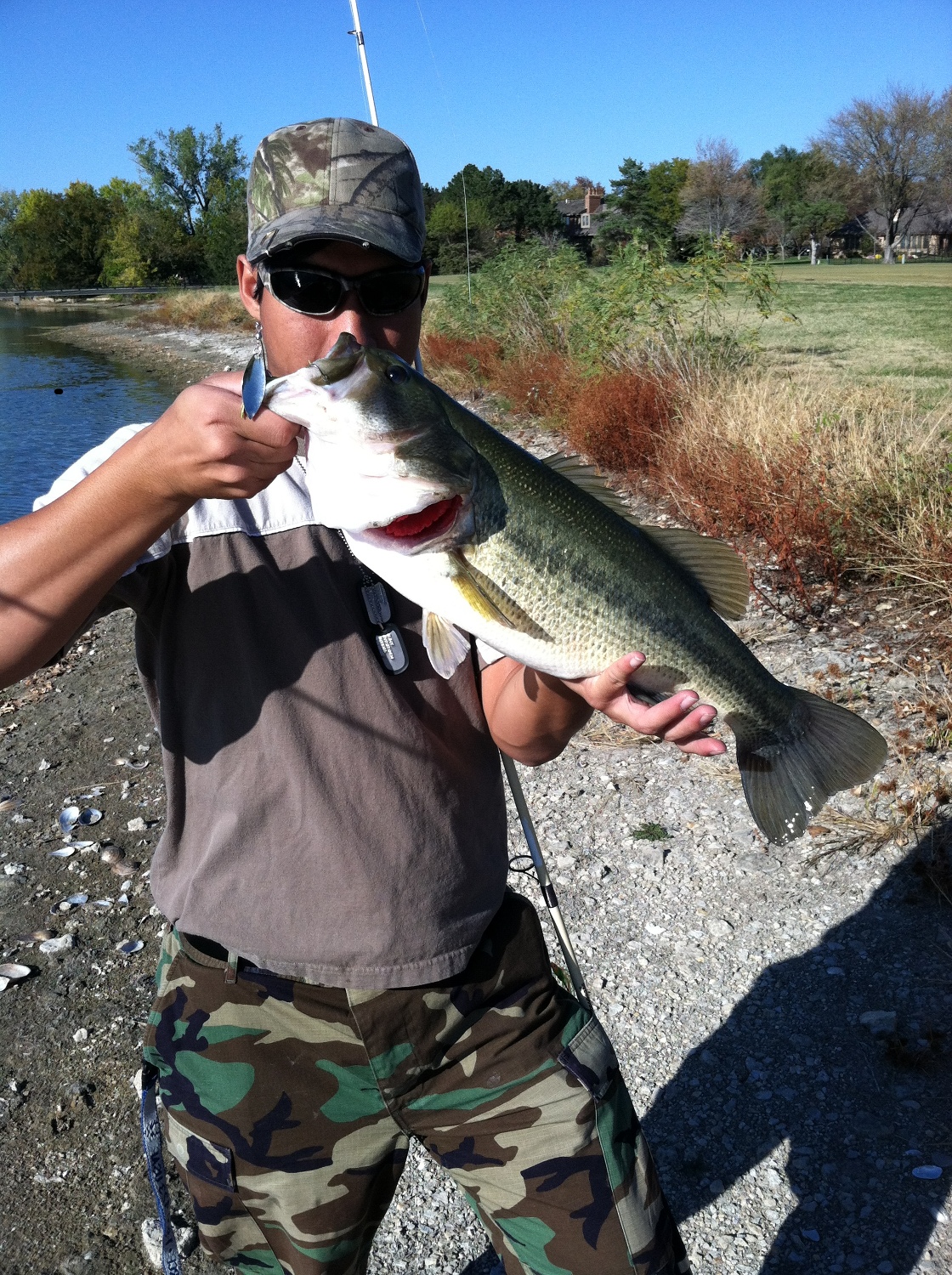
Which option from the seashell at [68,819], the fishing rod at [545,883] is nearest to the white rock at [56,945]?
the seashell at [68,819]

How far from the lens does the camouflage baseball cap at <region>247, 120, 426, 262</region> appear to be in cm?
199

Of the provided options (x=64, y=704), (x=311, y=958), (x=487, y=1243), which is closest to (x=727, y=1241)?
(x=487, y=1243)

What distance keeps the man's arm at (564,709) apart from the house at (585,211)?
91.1 meters

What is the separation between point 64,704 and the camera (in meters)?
7.63

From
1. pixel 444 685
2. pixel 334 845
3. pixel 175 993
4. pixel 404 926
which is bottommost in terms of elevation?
A: pixel 175 993

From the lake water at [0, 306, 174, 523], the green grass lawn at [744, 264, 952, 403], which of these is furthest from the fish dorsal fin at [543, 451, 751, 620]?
the lake water at [0, 306, 174, 523]

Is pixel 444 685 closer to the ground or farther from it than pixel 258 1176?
farther from it

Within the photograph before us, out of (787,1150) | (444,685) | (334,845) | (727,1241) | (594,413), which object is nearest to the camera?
(334,845)

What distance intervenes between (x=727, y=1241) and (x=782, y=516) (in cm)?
545

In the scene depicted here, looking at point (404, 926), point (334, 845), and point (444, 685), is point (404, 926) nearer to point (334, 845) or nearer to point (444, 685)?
point (334, 845)

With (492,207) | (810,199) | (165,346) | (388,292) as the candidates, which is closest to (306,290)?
(388,292)

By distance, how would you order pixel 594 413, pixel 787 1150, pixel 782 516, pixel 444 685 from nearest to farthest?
pixel 444 685 < pixel 787 1150 < pixel 782 516 < pixel 594 413

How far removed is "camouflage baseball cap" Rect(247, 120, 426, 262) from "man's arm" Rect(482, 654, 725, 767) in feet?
3.20

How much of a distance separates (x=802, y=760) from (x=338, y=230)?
1.75m
